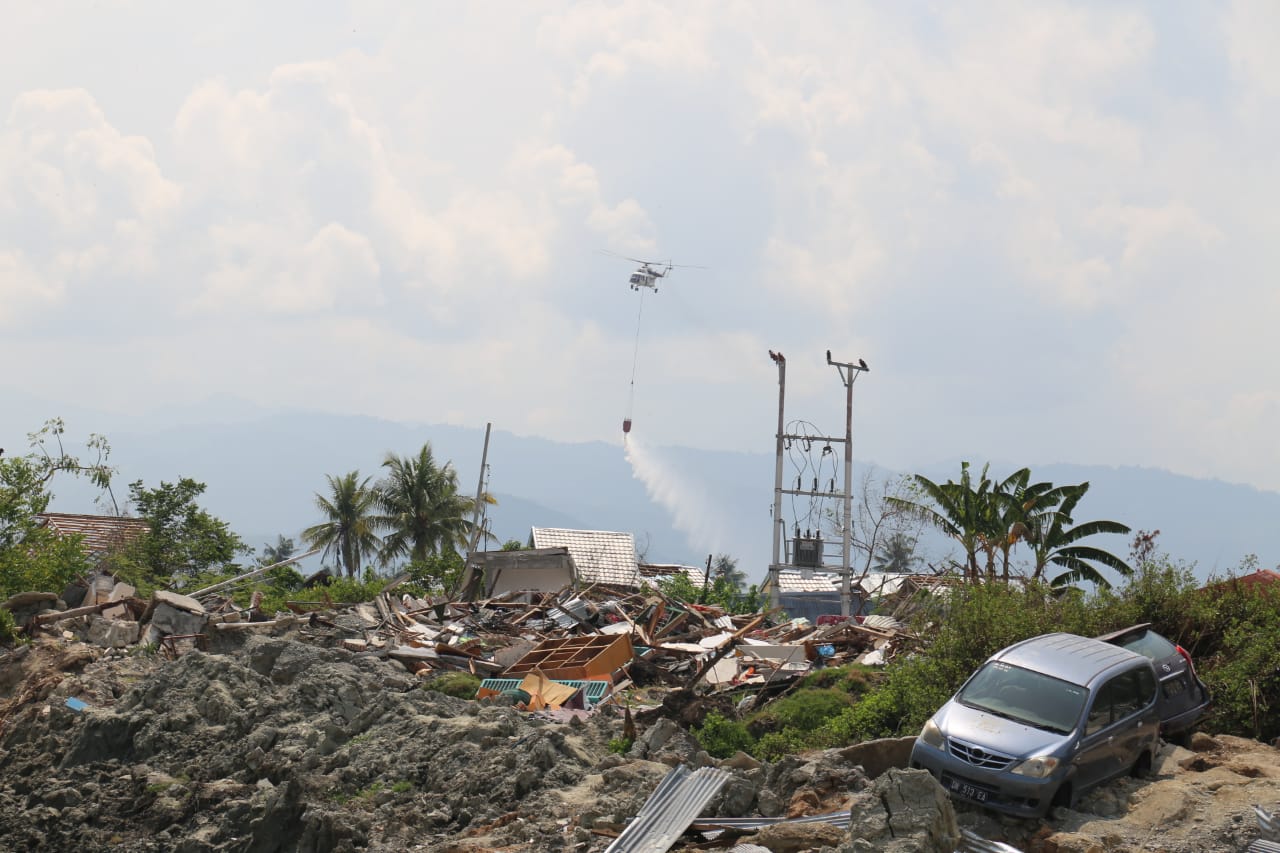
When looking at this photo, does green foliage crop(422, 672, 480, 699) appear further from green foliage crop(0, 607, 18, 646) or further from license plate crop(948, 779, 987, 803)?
license plate crop(948, 779, 987, 803)

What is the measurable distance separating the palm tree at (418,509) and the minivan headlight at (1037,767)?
4768 cm

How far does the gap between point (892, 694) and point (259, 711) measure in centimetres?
1022

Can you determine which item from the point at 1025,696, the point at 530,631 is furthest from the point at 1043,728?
the point at 530,631

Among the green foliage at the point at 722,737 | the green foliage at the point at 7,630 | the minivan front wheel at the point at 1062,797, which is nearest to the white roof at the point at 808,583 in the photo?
the green foliage at the point at 7,630

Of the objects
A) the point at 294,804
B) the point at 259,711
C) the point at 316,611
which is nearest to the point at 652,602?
the point at 316,611

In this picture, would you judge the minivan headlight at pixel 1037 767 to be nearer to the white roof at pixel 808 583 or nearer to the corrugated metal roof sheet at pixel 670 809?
the corrugated metal roof sheet at pixel 670 809

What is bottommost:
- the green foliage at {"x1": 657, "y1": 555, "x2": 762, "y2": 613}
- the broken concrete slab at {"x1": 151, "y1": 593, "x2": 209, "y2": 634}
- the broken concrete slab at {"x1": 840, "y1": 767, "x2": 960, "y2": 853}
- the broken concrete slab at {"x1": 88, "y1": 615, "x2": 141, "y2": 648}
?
the broken concrete slab at {"x1": 88, "y1": 615, "x2": 141, "y2": 648}

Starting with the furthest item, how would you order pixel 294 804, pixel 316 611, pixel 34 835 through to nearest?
1. pixel 316 611
2. pixel 34 835
3. pixel 294 804

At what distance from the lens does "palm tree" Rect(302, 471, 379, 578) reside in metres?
58.7

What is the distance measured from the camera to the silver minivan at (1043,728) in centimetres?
1125

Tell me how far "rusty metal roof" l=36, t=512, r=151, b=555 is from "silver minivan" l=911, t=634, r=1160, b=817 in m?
36.9

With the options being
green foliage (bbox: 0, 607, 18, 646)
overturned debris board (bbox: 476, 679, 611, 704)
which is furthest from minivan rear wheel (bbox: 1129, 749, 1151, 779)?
green foliage (bbox: 0, 607, 18, 646)

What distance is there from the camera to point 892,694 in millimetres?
16859

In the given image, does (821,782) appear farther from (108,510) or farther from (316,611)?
(108,510)
